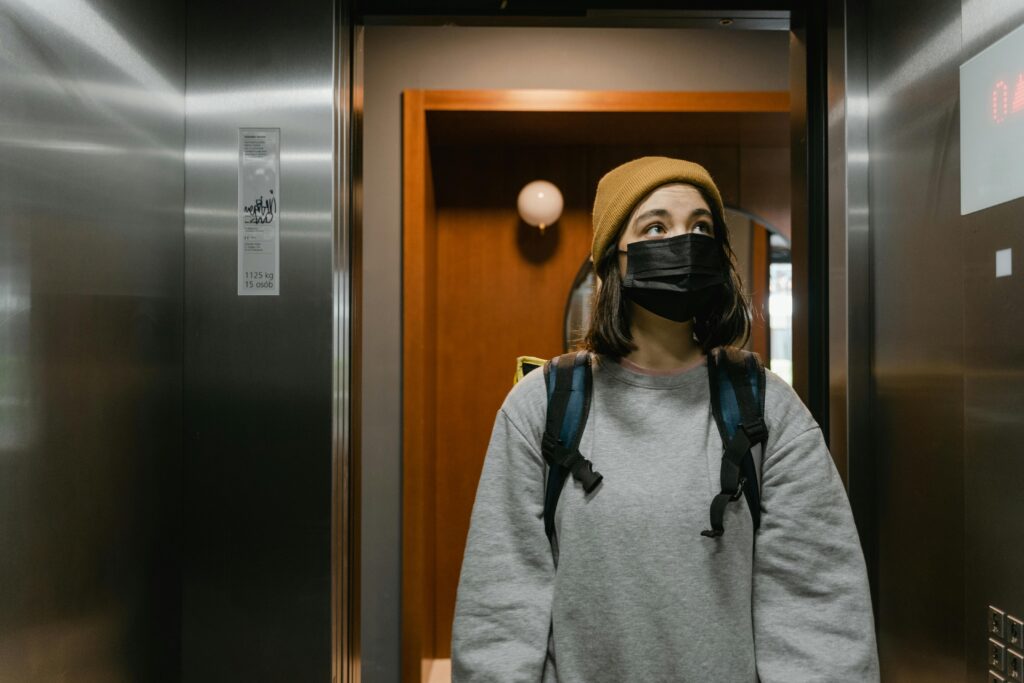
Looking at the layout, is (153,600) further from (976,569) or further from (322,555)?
(976,569)

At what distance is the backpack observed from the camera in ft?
3.76

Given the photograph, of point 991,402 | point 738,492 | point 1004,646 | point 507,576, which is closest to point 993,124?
point 991,402

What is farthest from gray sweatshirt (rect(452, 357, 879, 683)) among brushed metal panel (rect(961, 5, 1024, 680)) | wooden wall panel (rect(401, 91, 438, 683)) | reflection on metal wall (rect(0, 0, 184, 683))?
wooden wall panel (rect(401, 91, 438, 683))

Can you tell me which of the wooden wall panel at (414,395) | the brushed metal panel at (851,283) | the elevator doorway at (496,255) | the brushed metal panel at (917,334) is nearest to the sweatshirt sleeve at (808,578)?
the brushed metal panel at (917,334)

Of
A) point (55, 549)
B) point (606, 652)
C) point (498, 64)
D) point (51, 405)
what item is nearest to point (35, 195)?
point (51, 405)

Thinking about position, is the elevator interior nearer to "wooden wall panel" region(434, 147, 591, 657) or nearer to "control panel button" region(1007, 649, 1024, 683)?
"control panel button" region(1007, 649, 1024, 683)

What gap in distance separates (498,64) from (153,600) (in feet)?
6.85

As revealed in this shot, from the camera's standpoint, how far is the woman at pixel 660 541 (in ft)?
A: 3.70

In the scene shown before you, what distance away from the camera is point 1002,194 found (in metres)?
Result: 1.14

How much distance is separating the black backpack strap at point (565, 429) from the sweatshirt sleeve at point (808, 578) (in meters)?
0.29

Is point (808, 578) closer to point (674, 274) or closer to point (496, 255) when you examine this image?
point (674, 274)

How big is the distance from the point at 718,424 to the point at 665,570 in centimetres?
24

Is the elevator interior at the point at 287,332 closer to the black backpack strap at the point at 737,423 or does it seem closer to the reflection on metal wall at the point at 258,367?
the reflection on metal wall at the point at 258,367

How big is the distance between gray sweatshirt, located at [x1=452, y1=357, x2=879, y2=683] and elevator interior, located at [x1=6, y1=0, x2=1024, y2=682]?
0.95 feet
